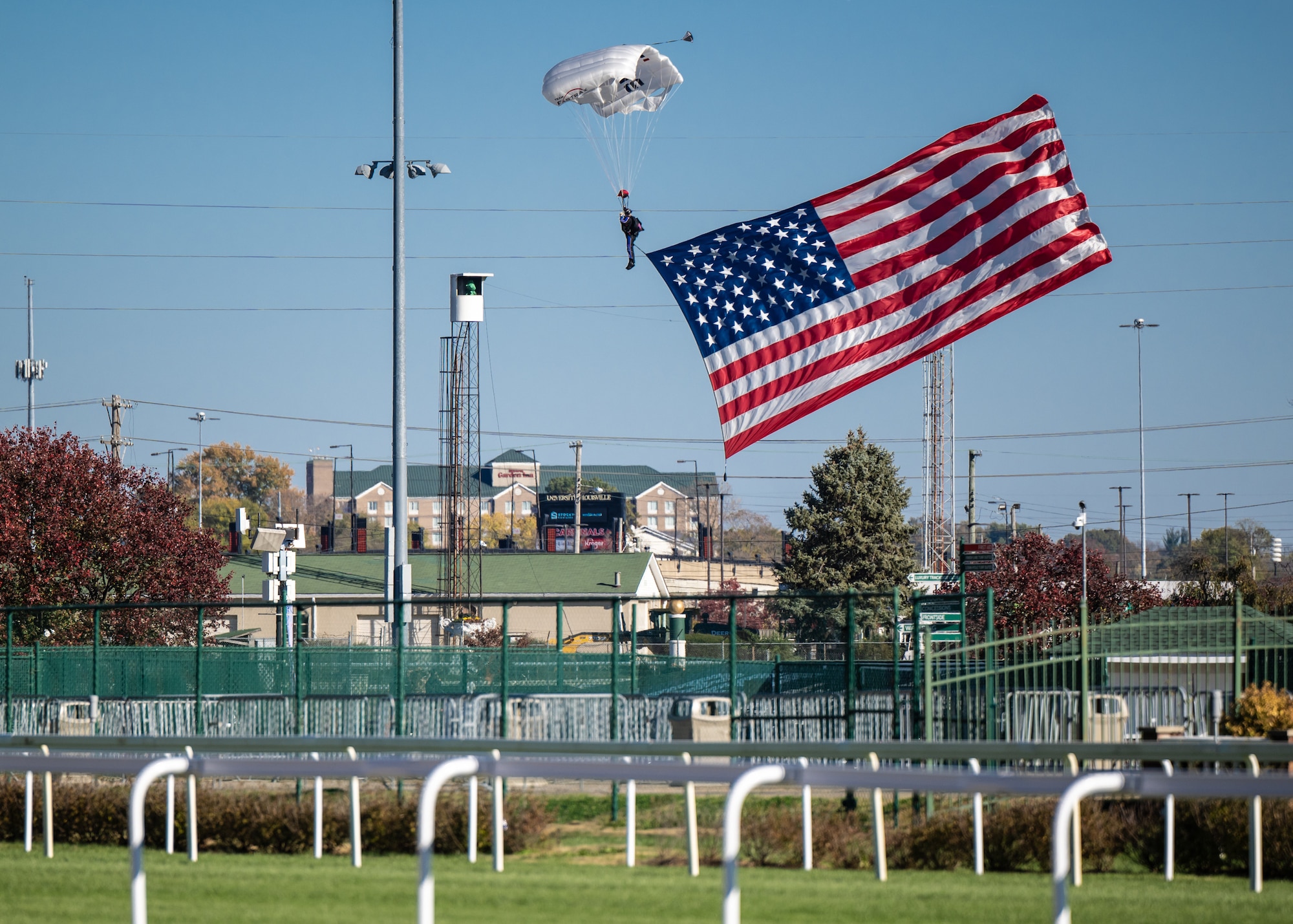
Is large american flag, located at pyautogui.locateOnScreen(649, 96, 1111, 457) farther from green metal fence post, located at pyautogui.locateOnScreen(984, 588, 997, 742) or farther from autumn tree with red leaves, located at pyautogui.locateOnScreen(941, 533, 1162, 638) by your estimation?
autumn tree with red leaves, located at pyautogui.locateOnScreen(941, 533, 1162, 638)

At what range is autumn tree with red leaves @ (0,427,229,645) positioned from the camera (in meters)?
34.3

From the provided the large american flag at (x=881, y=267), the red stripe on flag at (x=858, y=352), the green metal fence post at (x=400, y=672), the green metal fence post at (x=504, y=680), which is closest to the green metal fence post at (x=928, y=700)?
the large american flag at (x=881, y=267)

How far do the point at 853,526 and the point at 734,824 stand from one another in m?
58.4

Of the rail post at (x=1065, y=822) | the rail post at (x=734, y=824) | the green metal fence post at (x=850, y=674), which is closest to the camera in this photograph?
the rail post at (x=1065, y=822)

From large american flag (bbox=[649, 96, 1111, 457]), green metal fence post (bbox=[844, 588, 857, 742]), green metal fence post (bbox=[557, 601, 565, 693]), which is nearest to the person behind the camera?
large american flag (bbox=[649, 96, 1111, 457])

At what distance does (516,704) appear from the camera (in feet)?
56.6

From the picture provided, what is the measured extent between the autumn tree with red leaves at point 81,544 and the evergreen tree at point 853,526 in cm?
3235

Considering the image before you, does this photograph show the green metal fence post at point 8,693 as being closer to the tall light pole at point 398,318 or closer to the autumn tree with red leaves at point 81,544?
the tall light pole at point 398,318

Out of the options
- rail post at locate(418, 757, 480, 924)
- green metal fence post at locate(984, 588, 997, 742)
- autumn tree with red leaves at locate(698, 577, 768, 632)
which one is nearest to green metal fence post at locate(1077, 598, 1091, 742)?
green metal fence post at locate(984, 588, 997, 742)

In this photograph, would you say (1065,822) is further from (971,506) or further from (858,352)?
(971,506)

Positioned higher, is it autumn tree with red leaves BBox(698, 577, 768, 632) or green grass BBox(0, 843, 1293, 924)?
green grass BBox(0, 843, 1293, 924)

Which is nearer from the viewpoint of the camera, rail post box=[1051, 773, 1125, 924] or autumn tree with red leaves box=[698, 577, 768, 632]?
rail post box=[1051, 773, 1125, 924]

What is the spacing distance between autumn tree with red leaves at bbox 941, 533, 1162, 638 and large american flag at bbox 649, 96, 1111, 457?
35.3m

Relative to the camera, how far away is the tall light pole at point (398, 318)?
2330cm
